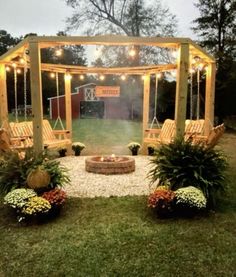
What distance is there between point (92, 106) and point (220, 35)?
9881mm

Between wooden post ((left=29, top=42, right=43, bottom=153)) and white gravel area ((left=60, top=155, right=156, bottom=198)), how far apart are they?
968 millimetres

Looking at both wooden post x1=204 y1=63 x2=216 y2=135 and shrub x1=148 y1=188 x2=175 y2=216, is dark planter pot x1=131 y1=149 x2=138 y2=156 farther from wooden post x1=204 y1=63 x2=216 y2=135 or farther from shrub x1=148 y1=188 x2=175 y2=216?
shrub x1=148 y1=188 x2=175 y2=216

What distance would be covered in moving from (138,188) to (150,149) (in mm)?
3605

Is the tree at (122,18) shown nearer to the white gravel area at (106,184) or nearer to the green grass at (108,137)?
the green grass at (108,137)

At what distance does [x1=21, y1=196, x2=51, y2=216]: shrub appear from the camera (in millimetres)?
3768

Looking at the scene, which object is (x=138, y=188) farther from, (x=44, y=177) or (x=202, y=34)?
(x=202, y=34)

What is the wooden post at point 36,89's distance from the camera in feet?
16.3

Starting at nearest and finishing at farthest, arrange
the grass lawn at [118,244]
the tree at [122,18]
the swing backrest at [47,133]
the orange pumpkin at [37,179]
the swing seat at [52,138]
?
the grass lawn at [118,244] < the orange pumpkin at [37,179] < the swing seat at [52,138] < the swing backrest at [47,133] < the tree at [122,18]

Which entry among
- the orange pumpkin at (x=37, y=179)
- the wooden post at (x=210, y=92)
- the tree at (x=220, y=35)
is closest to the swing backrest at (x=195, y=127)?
the wooden post at (x=210, y=92)

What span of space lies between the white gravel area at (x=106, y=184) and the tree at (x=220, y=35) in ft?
38.4

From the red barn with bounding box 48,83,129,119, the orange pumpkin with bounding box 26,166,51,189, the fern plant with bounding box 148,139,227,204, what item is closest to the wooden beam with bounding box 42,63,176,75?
the fern plant with bounding box 148,139,227,204

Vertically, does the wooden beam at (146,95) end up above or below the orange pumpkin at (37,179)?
above

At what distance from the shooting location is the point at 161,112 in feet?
61.0

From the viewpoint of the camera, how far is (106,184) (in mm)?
5668
